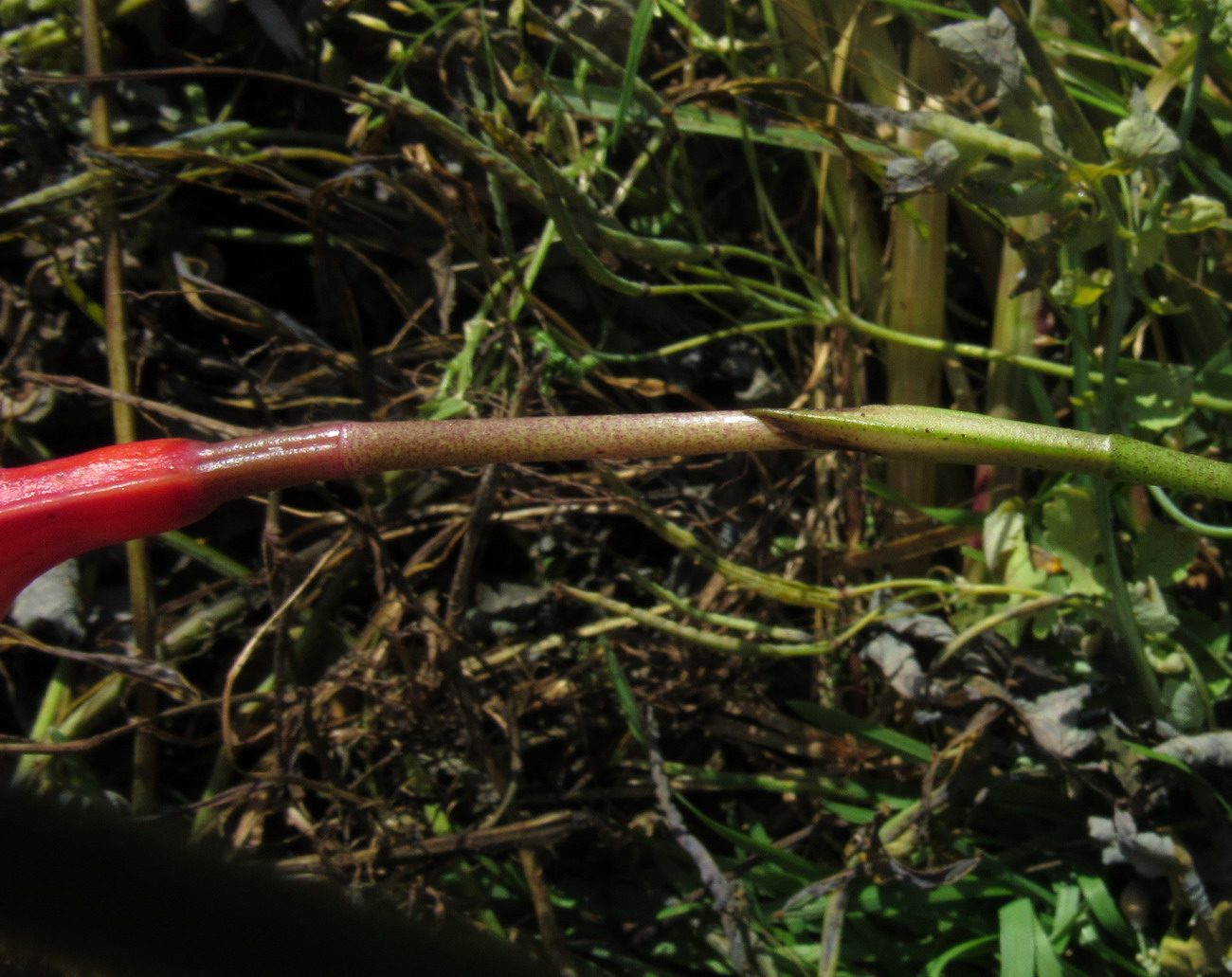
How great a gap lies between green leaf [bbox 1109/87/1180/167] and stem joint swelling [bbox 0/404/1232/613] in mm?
412

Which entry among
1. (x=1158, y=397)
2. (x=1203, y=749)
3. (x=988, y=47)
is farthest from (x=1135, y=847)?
(x=988, y=47)

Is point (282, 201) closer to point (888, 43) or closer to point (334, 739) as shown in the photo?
point (334, 739)

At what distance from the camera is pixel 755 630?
1.51 m

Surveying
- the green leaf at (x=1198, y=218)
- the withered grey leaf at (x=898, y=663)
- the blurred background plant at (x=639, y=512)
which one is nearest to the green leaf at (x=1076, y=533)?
the blurred background plant at (x=639, y=512)

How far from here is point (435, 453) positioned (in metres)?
0.85

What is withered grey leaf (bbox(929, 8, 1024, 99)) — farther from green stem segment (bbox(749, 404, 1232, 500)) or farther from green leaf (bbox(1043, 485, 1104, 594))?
green leaf (bbox(1043, 485, 1104, 594))

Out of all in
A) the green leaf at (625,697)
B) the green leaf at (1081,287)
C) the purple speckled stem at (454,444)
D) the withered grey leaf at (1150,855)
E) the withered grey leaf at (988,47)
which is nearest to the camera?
the purple speckled stem at (454,444)

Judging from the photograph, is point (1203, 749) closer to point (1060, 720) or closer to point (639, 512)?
point (1060, 720)

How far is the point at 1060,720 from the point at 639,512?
645 mm

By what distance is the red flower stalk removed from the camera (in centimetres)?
85

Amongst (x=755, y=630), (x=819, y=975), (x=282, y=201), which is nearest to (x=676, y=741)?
(x=755, y=630)

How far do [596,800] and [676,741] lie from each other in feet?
0.53

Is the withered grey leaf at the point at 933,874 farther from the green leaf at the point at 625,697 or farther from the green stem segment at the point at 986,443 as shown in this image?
the green stem segment at the point at 986,443

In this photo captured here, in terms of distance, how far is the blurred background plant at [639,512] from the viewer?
1.39 m
